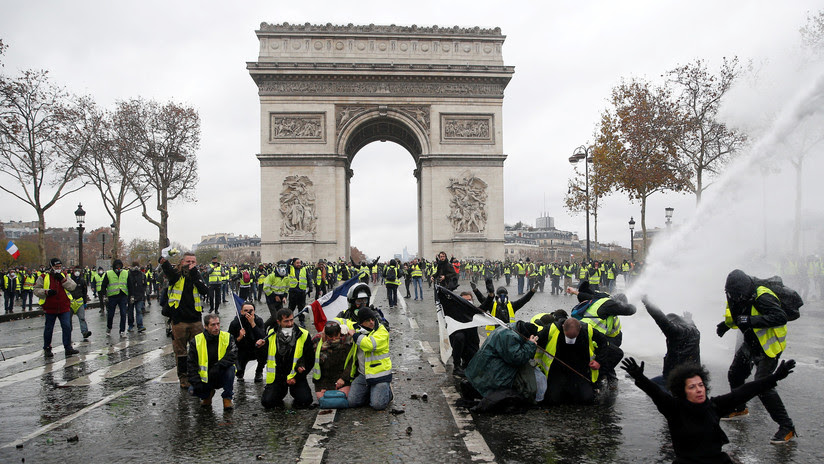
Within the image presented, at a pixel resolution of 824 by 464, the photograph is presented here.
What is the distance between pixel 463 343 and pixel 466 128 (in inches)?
1299

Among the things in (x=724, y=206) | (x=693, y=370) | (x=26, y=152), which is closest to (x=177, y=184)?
(x=26, y=152)

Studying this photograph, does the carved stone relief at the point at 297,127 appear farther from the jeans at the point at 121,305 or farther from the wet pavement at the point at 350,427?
the wet pavement at the point at 350,427

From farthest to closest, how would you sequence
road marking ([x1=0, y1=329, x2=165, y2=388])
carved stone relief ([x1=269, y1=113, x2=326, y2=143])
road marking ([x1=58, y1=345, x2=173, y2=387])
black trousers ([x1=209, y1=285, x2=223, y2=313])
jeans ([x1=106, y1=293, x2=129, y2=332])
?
1. carved stone relief ([x1=269, y1=113, x2=326, y2=143])
2. black trousers ([x1=209, y1=285, x2=223, y2=313])
3. jeans ([x1=106, y1=293, x2=129, y2=332])
4. road marking ([x1=0, y1=329, x2=165, y2=388])
5. road marking ([x1=58, y1=345, x2=173, y2=387])

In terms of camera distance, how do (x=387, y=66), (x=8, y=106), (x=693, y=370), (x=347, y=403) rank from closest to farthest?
1. (x=693, y=370)
2. (x=347, y=403)
3. (x=8, y=106)
4. (x=387, y=66)

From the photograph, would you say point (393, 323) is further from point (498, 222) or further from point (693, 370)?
point (498, 222)

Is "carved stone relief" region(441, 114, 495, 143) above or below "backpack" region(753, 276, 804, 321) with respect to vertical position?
above

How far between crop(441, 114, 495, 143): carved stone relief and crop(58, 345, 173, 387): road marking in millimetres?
30785

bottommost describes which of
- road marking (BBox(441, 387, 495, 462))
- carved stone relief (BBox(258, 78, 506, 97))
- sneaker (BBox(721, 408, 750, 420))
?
road marking (BBox(441, 387, 495, 462))

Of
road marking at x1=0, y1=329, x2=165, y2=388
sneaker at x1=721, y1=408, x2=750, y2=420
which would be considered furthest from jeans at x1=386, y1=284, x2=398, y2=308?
sneaker at x1=721, y1=408, x2=750, y2=420

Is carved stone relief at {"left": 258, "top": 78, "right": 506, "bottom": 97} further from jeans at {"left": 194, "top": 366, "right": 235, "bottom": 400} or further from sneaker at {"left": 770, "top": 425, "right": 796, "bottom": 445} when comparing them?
sneaker at {"left": 770, "top": 425, "right": 796, "bottom": 445}

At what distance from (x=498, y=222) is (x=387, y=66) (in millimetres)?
12411

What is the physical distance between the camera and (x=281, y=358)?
22.9 feet

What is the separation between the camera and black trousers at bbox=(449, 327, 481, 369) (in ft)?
27.5

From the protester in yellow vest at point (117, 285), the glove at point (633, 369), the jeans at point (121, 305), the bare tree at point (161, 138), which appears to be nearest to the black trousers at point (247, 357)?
the glove at point (633, 369)
